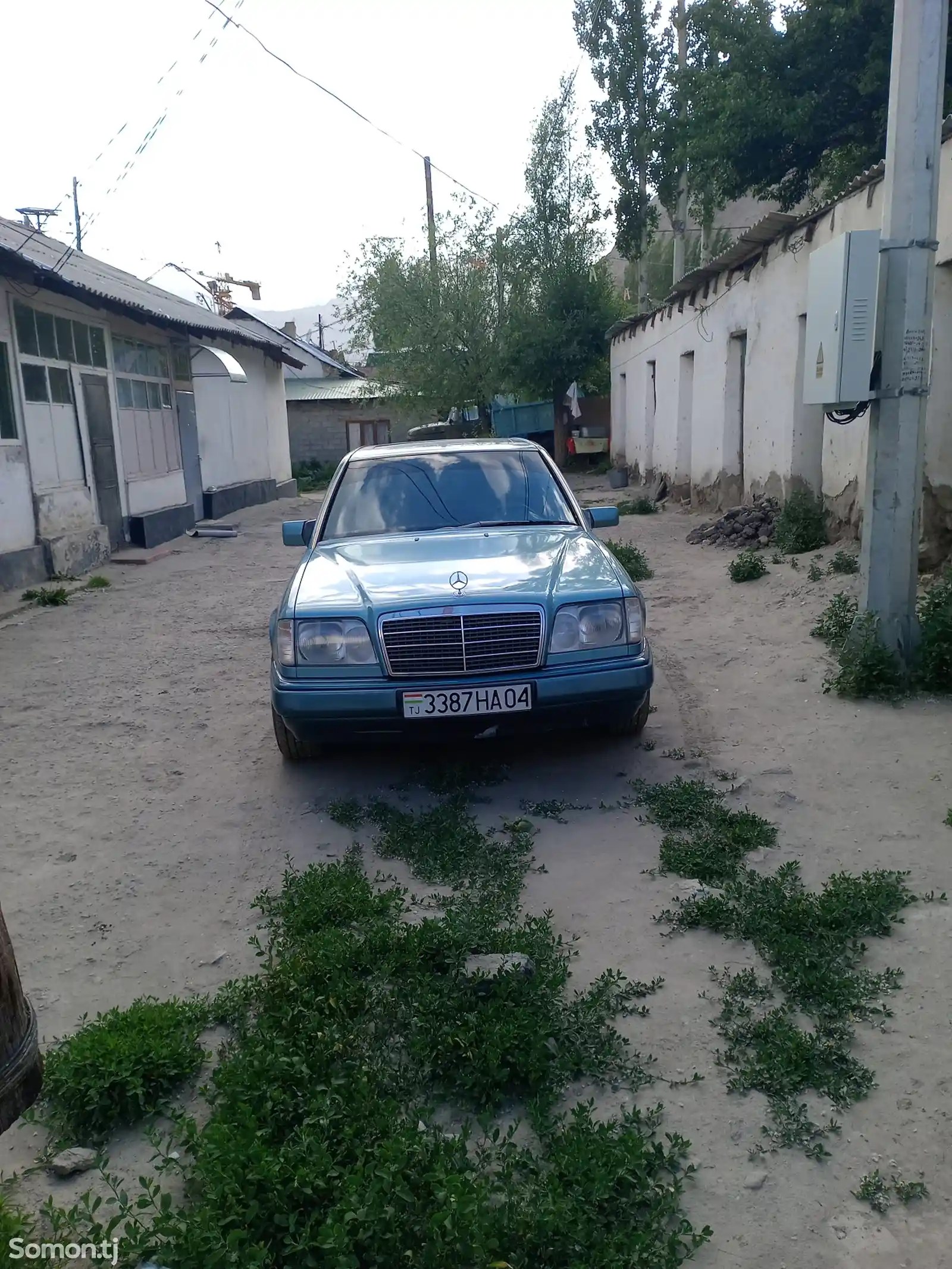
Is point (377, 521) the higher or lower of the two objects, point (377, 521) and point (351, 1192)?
the higher

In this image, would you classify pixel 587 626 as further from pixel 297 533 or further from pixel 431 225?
pixel 431 225

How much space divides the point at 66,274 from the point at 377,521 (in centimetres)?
833

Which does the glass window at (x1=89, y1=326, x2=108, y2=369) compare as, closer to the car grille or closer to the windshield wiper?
the windshield wiper

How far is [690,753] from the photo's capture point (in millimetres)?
4602

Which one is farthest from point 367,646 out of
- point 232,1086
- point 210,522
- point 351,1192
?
point 210,522

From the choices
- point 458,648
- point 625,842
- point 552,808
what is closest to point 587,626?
point 458,648

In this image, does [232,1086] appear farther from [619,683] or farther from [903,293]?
[903,293]

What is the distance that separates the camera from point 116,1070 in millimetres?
2414

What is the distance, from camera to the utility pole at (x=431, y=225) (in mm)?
25391

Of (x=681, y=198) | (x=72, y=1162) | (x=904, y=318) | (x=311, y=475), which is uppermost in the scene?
(x=681, y=198)

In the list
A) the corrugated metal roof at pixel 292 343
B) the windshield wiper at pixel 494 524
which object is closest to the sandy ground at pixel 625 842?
the windshield wiper at pixel 494 524

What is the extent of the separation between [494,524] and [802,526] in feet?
15.2

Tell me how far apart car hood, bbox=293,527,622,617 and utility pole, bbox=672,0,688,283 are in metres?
20.9

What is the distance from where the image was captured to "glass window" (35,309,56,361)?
11.0 metres
